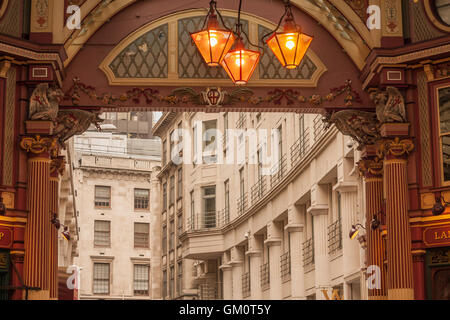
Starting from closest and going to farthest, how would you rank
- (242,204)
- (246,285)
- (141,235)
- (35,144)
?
1. (35,144)
2. (246,285)
3. (242,204)
4. (141,235)

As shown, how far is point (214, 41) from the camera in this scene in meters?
17.0

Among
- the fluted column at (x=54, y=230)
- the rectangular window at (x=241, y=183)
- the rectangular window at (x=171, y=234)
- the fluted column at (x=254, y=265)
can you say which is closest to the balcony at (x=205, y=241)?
the rectangular window at (x=241, y=183)

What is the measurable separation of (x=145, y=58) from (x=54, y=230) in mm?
3947

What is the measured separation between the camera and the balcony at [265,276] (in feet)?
143

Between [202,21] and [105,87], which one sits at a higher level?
[202,21]

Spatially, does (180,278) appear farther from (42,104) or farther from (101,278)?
(42,104)

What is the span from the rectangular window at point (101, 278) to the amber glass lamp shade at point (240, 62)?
5962 cm

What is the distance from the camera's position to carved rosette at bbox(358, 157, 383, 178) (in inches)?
801

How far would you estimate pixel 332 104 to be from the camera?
65.7 feet

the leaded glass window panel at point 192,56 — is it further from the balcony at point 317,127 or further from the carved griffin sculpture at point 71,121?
the balcony at point 317,127

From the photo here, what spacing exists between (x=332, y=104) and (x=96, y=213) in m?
59.2

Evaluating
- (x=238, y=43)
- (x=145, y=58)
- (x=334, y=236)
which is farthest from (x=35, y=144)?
(x=334, y=236)
